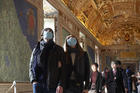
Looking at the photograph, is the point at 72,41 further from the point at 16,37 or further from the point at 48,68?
the point at 16,37

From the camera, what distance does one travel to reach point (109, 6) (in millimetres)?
26672

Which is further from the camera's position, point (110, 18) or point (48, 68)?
point (110, 18)

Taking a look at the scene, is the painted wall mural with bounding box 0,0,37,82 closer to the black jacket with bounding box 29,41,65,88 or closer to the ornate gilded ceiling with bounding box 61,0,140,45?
the black jacket with bounding box 29,41,65,88

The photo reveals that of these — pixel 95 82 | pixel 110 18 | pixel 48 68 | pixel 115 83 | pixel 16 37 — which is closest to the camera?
pixel 48 68

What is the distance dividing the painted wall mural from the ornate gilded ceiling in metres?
7.40

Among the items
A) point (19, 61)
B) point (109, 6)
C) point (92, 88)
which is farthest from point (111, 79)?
point (109, 6)

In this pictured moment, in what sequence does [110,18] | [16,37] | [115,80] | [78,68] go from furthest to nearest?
1. [110,18]
2. [115,80]
3. [16,37]
4. [78,68]

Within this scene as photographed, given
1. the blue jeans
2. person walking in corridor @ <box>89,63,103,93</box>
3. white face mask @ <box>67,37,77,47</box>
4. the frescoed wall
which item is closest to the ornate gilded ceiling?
the frescoed wall

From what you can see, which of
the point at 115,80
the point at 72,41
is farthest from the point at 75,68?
the point at 115,80

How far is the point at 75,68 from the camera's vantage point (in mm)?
5215

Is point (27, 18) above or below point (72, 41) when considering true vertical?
above

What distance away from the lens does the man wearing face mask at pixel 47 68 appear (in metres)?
4.65

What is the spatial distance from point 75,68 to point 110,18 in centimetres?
2523

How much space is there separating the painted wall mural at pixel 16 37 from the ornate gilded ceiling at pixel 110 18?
291 inches
